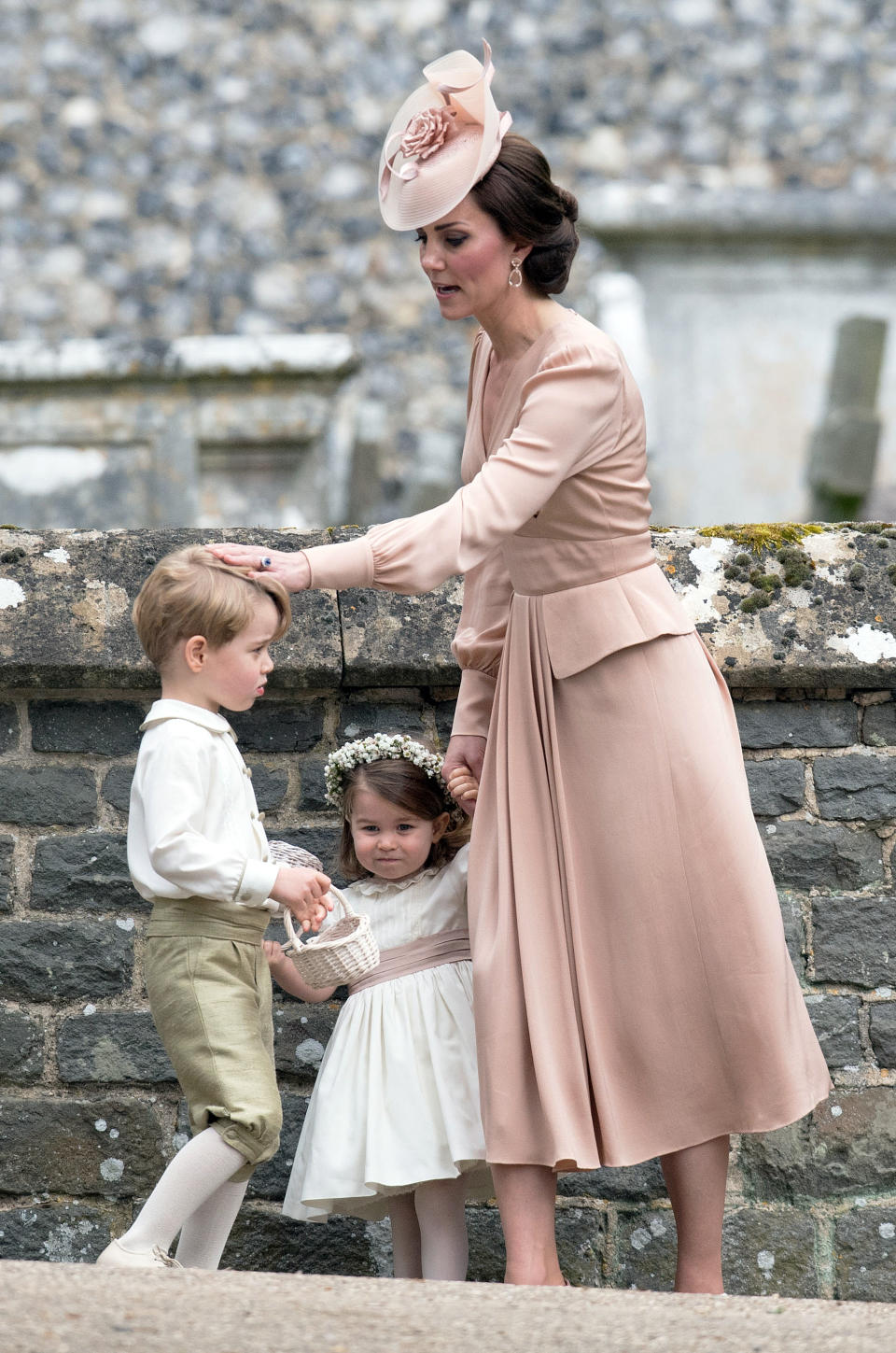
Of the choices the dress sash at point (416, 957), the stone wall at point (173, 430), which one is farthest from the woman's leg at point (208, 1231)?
the stone wall at point (173, 430)

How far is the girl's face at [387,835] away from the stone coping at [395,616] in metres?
0.34

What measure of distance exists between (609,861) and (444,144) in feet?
3.93

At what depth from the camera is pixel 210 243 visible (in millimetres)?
11242

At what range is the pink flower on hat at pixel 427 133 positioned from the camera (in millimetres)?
2717

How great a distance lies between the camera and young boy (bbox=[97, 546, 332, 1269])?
8.68ft

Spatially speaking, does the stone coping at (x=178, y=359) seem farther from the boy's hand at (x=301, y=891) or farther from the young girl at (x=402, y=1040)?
the boy's hand at (x=301, y=891)

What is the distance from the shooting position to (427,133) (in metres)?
2.72

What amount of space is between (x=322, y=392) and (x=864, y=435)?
3877 mm

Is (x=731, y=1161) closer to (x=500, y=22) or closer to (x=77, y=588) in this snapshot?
(x=77, y=588)

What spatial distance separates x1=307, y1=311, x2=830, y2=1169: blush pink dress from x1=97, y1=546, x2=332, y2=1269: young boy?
35cm

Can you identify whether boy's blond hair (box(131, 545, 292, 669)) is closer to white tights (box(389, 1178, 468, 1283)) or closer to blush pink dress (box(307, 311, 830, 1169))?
blush pink dress (box(307, 311, 830, 1169))

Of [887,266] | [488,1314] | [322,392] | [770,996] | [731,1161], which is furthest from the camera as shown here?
[887,266]

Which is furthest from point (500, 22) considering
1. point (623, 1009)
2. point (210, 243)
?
point (623, 1009)

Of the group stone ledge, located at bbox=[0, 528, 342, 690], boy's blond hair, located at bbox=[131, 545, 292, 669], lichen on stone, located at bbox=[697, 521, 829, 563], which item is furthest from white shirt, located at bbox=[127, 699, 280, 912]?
lichen on stone, located at bbox=[697, 521, 829, 563]
